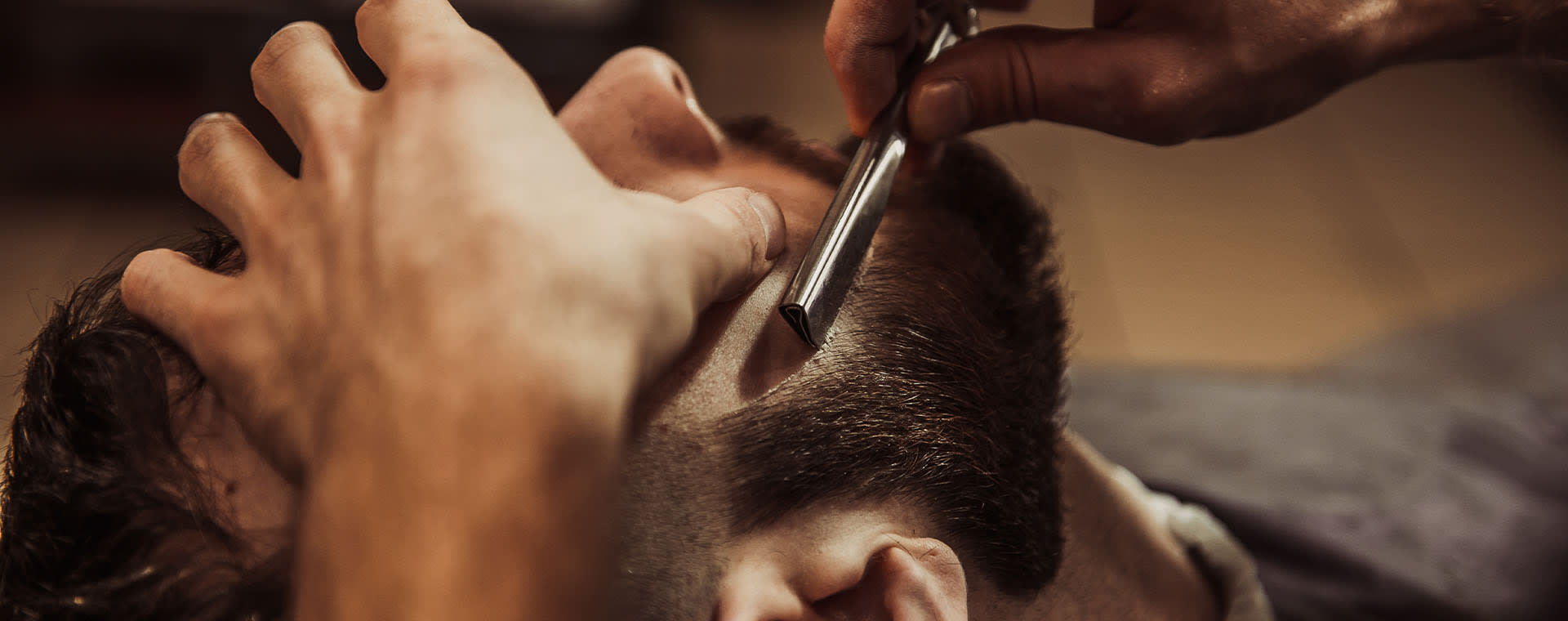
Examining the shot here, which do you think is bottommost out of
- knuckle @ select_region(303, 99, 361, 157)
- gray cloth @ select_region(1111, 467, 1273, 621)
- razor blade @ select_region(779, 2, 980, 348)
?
gray cloth @ select_region(1111, 467, 1273, 621)

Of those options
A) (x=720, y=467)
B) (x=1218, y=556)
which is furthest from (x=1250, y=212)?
(x=720, y=467)

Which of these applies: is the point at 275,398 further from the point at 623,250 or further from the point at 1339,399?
the point at 1339,399

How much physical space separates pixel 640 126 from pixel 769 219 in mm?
182

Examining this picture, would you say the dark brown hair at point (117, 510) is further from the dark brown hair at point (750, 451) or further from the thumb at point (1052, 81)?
the thumb at point (1052, 81)

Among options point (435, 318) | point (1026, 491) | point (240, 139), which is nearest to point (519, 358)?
point (435, 318)

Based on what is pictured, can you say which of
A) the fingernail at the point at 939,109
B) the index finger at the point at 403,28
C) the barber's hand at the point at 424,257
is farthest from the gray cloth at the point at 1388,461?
the index finger at the point at 403,28

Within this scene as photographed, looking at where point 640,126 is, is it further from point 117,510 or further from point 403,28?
point 117,510

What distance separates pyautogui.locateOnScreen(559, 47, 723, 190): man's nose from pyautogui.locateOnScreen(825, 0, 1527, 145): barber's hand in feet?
0.39

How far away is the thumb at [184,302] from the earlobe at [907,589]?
0.36 m

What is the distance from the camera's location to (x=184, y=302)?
0.56 meters

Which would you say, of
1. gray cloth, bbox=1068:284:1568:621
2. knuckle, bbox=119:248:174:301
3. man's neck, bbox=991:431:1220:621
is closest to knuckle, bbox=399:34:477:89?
knuckle, bbox=119:248:174:301

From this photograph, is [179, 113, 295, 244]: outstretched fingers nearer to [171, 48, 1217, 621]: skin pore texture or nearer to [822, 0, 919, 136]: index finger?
[171, 48, 1217, 621]: skin pore texture

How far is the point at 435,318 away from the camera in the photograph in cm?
43

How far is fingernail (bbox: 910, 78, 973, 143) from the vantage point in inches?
29.8
